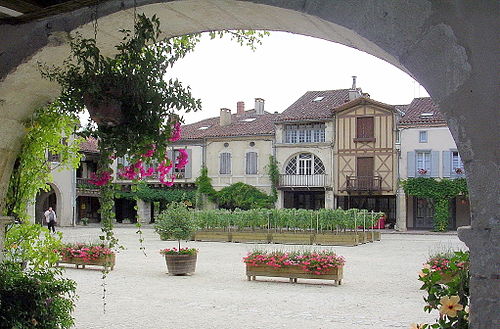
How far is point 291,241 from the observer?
19938 millimetres

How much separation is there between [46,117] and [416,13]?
9.35ft

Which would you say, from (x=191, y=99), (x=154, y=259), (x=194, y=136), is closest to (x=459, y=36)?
(x=191, y=99)

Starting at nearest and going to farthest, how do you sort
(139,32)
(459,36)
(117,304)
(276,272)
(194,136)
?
(459,36)
(139,32)
(117,304)
(276,272)
(194,136)

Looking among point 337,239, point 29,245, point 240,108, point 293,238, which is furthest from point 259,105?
point 29,245

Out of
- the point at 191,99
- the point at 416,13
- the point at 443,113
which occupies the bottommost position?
the point at 443,113

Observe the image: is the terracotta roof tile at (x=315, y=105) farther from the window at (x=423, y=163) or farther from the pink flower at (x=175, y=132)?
the pink flower at (x=175, y=132)

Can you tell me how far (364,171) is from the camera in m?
29.4

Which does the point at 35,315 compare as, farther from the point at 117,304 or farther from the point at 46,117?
the point at 117,304

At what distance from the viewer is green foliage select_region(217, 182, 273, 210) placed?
1217 inches

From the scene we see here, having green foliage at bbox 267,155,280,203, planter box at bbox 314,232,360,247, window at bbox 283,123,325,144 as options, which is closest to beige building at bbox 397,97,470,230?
window at bbox 283,123,325,144

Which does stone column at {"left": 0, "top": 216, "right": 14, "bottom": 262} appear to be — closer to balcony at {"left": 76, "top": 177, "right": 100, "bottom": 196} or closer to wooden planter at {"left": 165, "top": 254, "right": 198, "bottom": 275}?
wooden planter at {"left": 165, "top": 254, "right": 198, "bottom": 275}

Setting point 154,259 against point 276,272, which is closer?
point 276,272

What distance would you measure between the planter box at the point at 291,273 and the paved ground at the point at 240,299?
153 millimetres

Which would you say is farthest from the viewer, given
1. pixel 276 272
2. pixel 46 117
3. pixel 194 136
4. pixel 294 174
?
pixel 194 136
